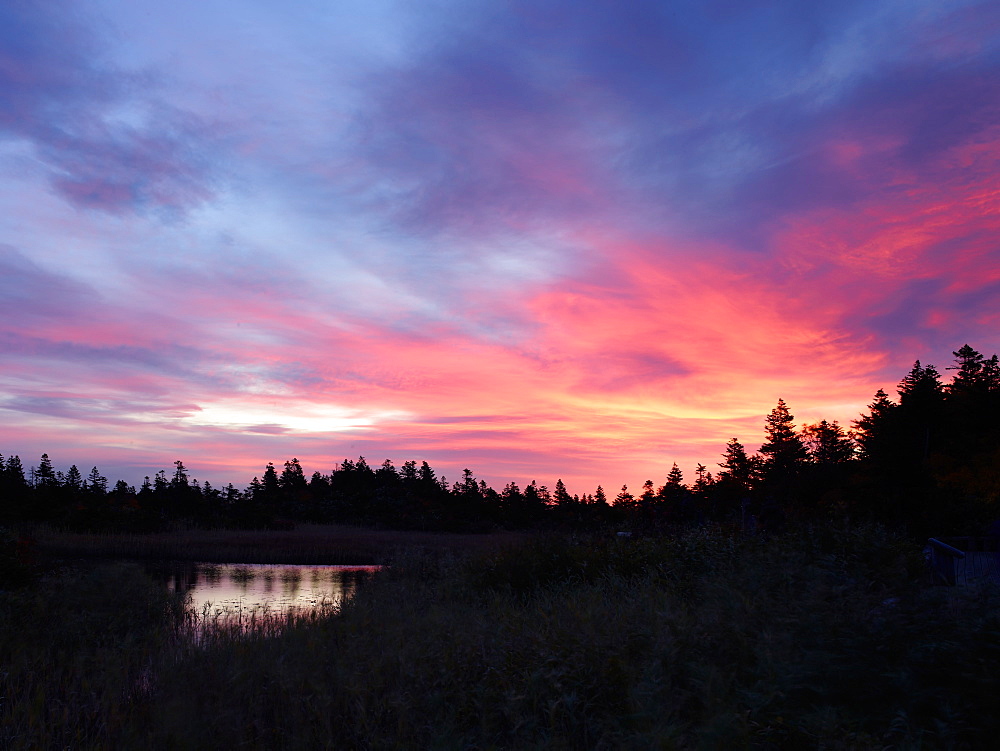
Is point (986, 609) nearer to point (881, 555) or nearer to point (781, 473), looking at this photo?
point (881, 555)

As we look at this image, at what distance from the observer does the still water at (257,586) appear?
1802 centimetres

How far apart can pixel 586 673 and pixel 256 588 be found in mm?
20217

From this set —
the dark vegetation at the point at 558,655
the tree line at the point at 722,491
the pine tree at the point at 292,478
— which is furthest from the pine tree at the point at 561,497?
the dark vegetation at the point at 558,655

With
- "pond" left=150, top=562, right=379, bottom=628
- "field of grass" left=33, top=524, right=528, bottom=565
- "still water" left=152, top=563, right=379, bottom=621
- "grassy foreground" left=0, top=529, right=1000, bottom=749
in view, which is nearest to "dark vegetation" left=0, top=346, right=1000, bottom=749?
"grassy foreground" left=0, top=529, right=1000, bottom=749

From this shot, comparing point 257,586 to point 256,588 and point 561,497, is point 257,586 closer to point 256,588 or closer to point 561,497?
point 256,588

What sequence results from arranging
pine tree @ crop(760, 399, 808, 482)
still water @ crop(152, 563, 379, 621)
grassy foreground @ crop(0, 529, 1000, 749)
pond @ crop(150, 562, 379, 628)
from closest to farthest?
grassy foreground @ crop(0, 529, 1000, 749) < pond @ crop(150, 562, 379, 628) < still water @ crop(152, 563, 379, 621) < pine tree @ crop(760, 399, 808, 482)

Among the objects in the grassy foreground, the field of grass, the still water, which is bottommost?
the still water

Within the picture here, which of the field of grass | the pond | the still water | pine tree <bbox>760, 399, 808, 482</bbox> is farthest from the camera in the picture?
pine tree <bbox>760, 399, 808, 482</bbox>

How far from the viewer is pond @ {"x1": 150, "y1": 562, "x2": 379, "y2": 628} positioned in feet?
52.9

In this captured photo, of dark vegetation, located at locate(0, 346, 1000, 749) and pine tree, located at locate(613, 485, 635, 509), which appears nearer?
dark vegetation, located at locate(0, 346, 1000, 749)

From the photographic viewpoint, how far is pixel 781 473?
2771 inches

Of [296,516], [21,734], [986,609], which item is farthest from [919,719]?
[296,516]

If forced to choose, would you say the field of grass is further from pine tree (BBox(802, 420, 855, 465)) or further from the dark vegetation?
pine tree (BBox(802, 420, 855, 465))

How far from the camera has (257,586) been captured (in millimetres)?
24859
